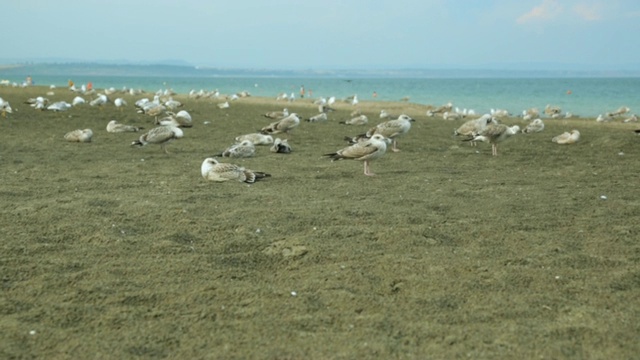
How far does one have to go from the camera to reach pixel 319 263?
6.03 metres

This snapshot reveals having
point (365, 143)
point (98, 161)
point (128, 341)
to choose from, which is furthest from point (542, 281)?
point (98, 161)

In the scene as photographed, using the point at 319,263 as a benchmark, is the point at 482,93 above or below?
below

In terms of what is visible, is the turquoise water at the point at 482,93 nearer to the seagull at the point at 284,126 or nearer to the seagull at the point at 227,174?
the seagull at the point at 284,126

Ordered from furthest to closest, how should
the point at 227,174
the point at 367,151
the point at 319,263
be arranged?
1. the point at 367,151
2. the point at 227,174
3. the point at 319,263

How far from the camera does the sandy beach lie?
14.4ft

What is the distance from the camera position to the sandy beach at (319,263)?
4.39 meters

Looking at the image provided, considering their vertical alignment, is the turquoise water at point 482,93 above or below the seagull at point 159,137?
below

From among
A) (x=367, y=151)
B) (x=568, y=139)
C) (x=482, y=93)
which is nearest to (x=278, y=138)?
(x=367, y=151)

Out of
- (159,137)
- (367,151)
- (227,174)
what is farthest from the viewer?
(159,137)

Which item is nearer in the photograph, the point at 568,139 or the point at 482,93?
the point at 568,139

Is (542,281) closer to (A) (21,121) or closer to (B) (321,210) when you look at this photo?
(B) (321,210)

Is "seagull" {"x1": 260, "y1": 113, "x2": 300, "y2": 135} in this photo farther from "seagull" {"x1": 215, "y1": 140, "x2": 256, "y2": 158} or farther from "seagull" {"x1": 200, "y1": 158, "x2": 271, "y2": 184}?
"seagull" {"x1": 200, "y1": 158, "x2": 271, "y2": 184}

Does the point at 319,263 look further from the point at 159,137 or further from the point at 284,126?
the point at 284,126

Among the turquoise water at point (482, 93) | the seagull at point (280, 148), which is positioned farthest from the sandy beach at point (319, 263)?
the turquoise water at point (482, 93)
